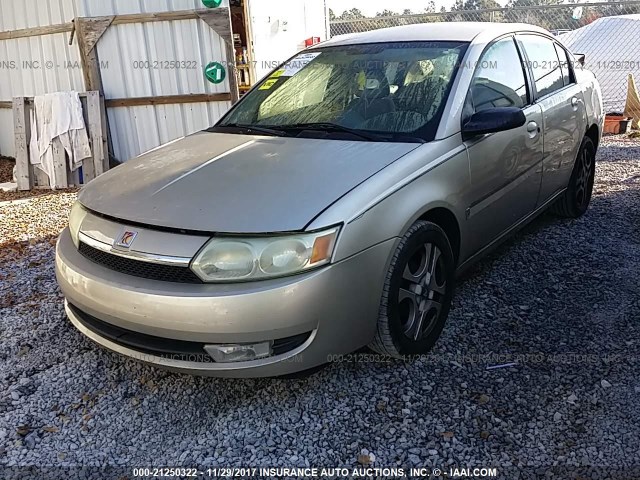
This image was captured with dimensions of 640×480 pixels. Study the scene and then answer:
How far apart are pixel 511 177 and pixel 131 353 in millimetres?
2447

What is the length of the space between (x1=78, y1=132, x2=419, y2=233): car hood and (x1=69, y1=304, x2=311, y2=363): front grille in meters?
0.49

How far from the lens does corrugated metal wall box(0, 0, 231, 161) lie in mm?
7484

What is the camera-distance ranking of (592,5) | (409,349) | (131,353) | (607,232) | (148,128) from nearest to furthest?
1. (131,353)
2. (409,349)
3. (607,232)
4. (148,128)
5. (592,5)

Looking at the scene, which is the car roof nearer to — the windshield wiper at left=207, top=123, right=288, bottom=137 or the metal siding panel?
the windshield wiper at left=207, top=123, right=288, bottom=137

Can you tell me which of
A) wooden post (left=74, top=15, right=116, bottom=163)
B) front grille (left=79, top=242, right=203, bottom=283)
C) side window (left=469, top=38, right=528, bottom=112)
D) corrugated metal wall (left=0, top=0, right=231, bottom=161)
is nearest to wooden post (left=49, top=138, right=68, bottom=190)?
wooden post (left=74, top=15, right=116, bottom=163)

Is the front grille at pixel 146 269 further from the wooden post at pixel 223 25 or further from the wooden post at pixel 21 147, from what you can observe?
the wooden post at pixel 21 147

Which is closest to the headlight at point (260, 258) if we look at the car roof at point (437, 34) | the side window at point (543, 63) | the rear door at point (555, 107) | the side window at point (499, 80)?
the side window at point (499, 80)

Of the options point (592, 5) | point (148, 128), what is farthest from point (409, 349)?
point (592, 5)

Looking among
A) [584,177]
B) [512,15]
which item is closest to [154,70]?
[584,177]

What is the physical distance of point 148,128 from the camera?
25.9 feet

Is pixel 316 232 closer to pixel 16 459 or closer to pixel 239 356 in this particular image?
pixel 239 356

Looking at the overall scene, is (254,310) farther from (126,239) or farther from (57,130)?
(57,130)

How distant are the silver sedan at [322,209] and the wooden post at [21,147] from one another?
178 inches

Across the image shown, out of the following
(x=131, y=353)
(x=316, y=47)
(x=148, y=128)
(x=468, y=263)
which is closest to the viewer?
(x=131, y=353)
